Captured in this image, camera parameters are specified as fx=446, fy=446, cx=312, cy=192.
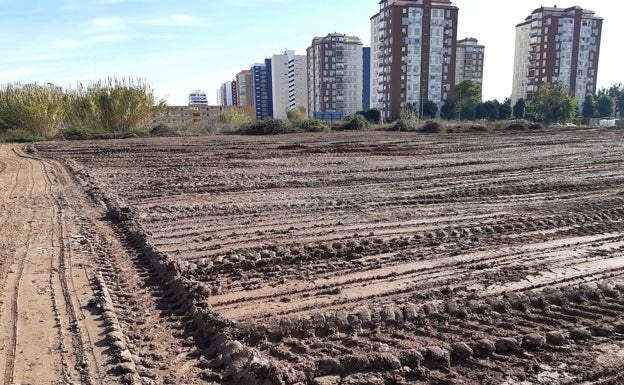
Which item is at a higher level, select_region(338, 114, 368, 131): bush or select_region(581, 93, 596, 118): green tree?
select_region(581, 93, 596, 118): green tree

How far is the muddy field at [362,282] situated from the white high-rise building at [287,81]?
115 metres

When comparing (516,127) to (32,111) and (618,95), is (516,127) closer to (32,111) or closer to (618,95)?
(32,111)

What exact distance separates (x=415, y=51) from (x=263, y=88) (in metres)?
56.9

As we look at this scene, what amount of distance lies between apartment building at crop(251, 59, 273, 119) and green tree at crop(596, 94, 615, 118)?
259 ft

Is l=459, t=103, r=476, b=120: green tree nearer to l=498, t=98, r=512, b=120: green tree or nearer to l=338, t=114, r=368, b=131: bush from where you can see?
l=498, t=98, r=512, b=120: green tree

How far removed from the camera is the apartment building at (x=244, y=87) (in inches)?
4912

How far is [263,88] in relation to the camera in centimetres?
12488

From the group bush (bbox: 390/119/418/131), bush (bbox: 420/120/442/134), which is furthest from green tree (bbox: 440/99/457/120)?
bush (bbox: 420/120/442/134)

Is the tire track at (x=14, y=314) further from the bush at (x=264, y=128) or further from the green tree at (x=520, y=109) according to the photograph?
the green tree at (x=520, y=109)

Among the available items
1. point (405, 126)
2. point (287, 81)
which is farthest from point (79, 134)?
point (287, 81)

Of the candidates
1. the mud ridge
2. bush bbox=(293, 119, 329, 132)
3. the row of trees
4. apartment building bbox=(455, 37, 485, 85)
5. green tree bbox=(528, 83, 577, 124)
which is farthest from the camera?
apartment building bbox=(455, 37, 485, 85)

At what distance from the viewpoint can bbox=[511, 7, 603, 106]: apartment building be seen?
84.4 metres

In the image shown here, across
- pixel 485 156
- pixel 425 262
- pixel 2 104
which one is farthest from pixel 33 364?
pixel 2 104

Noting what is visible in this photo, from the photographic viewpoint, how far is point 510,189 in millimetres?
9695
